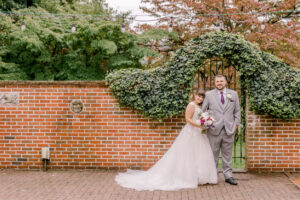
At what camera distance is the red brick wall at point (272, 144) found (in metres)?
6.53

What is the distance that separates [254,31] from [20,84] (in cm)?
812

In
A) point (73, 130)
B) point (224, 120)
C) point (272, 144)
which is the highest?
point (224, 120)

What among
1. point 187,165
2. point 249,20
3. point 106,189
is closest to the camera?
point 106,189

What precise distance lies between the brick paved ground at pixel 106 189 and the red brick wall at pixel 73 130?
0.38 m

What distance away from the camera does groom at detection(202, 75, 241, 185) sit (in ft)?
18.8

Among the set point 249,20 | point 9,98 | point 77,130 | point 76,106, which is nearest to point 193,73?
point 76,106

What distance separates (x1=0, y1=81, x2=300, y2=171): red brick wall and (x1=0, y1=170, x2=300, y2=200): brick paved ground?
39 cm

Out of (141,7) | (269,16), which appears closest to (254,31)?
(269,16)

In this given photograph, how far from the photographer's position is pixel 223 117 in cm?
575

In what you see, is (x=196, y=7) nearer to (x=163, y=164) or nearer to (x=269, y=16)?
(x=269, y=16)

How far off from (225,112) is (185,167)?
1.26 m

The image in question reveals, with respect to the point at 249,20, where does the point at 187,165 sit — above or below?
below

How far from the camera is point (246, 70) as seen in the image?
6297 millimetres

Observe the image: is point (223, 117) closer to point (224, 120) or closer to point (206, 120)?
point (224, 120)
